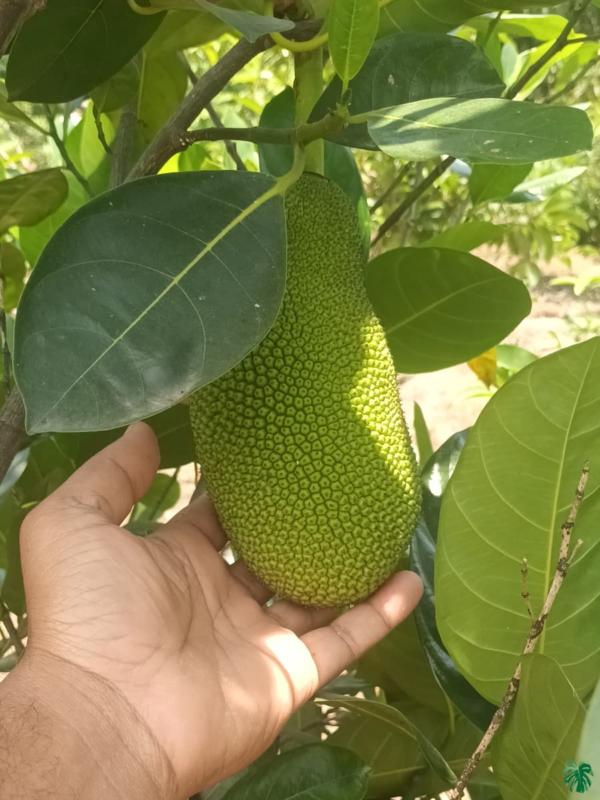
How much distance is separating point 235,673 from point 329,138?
0.41m

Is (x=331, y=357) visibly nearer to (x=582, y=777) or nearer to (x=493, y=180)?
(x=582, y=777)

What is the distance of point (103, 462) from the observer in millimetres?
547

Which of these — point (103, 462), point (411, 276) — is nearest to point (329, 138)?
point (411, 276)

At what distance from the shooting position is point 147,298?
1.23 feet

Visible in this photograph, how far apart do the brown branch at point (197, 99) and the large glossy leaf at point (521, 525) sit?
0.29m

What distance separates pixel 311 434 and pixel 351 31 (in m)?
0.26

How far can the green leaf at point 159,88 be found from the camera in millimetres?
633

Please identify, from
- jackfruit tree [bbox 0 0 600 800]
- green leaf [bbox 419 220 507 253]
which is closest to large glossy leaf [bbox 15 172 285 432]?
jackfruit tree [bbox 0 0 600 800]

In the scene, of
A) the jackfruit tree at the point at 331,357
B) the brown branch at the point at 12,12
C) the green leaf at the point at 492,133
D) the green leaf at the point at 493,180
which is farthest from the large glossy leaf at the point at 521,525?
the green leaf at the point at 493,180

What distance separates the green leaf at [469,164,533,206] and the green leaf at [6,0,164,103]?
43 cm

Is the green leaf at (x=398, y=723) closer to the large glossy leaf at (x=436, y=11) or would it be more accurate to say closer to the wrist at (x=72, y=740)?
the wrist at (x=72, y=740)

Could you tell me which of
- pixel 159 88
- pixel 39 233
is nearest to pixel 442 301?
pixel 159 88

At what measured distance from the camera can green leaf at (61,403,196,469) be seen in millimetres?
643

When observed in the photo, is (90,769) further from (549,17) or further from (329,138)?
(549,17)
